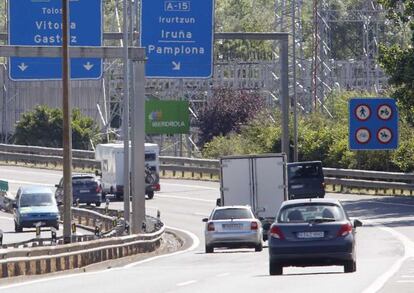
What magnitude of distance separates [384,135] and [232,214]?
10.0 metres

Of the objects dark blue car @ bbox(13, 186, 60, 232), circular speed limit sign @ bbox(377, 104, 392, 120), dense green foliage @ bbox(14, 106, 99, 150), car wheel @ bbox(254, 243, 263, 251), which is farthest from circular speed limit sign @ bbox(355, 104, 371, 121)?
dense green foliage @ bbox(14, 106, 99, 150)

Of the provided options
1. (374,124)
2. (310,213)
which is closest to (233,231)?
(374,124)

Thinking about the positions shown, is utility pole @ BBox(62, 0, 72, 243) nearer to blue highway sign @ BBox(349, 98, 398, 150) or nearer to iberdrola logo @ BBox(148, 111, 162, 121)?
blue highway sign @ BBox(349, 98, 398, 150)

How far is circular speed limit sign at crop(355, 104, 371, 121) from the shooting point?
46625 mm

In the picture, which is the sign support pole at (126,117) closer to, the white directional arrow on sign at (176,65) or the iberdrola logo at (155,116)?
the white directional arrow on sign at (176,65)

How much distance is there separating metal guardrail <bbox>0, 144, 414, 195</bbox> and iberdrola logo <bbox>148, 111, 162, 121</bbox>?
4.29 meters

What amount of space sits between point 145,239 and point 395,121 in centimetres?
1220

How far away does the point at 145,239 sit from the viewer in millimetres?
39219

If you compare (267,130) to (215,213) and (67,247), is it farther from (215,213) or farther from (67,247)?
(67,247)

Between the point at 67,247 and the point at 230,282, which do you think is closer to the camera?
the point at 230,282

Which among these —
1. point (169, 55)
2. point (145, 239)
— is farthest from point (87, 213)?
point (145, 239)

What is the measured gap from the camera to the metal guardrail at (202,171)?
62406mm

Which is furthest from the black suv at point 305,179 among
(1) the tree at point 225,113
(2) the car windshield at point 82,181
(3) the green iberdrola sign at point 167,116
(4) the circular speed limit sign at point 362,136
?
(1) the tree at point 225,113

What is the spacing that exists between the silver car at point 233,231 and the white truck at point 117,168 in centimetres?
2562
